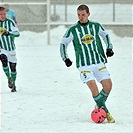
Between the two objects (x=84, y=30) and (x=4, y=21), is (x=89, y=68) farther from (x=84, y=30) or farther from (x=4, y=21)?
(x=4, y=21)

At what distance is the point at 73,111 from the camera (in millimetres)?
10648

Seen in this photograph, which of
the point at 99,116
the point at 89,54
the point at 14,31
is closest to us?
the point at 99,116

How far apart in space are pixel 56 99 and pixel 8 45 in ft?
5.22

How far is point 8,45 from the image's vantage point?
13008 millimetres

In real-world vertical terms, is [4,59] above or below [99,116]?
above

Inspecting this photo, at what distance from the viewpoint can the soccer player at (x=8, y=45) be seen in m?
12.6

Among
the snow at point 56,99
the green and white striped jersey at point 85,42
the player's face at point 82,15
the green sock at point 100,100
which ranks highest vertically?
the player's face at point 82,15

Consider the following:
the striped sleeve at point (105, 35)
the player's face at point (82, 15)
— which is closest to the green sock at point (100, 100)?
the striped sleeve at point (105, 35)

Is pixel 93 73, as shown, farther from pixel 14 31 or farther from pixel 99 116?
pixel 14 31

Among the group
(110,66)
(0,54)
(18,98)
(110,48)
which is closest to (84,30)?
(110,48)

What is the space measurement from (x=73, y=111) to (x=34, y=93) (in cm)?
234

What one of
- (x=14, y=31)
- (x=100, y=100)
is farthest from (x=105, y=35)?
(x=14, y=31)

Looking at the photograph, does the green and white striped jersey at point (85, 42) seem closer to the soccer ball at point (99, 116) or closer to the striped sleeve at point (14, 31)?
the soccer ball at point (99, 116)

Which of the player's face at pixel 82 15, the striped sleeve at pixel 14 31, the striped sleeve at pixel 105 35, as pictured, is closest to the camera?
the player's face at pixel 82 15
